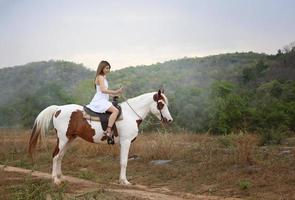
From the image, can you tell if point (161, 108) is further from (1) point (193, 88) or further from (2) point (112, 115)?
(1) point (193, 88)

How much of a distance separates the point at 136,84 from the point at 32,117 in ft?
44.2

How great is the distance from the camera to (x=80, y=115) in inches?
383

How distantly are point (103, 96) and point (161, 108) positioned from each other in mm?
1326

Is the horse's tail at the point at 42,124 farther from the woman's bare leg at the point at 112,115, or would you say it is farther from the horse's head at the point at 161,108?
the horse's head at the point at 161,108

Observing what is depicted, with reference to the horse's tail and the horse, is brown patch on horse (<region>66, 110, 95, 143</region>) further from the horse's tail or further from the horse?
the horse's tail

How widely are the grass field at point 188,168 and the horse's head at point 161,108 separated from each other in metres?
1.47

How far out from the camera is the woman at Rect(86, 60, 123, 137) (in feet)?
31.1

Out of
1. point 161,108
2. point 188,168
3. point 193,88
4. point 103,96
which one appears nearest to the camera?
point 103,96

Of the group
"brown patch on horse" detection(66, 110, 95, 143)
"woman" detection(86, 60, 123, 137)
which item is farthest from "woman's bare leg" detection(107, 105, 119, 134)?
"brown patch on horse" detection(66, 110, 95, 143)

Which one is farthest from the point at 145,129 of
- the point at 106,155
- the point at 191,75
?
the point at 191,75

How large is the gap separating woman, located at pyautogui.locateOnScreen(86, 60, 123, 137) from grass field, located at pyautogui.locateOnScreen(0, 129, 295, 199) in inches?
54.1

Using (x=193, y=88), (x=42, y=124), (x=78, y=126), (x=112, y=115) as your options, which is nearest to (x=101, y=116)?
(x=112, y=115)

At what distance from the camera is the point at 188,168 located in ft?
37.2

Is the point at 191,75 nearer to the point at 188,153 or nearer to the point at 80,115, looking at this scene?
the point at 188,153
